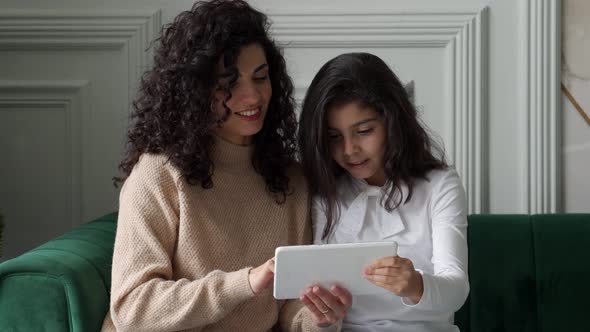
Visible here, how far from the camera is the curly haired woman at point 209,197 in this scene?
4.98 feet

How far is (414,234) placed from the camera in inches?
67.4

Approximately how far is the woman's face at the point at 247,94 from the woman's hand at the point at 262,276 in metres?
0.34

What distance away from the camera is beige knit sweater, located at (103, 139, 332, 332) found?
1513 mm

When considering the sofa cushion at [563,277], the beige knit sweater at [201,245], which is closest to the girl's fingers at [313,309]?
the beige knit sweater at [201,245]

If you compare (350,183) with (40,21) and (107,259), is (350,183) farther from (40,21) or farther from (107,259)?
(40,21)

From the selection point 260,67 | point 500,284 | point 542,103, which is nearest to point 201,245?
point 260,67

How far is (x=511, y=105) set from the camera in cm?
244

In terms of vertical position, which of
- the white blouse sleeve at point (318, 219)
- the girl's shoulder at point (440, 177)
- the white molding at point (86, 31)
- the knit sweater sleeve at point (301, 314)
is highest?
the white molding at point (86, 31)

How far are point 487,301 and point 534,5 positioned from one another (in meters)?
0.90

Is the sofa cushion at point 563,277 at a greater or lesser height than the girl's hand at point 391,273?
lesser

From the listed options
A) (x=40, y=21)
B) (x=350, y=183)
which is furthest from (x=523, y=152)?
(x=40, y=21)

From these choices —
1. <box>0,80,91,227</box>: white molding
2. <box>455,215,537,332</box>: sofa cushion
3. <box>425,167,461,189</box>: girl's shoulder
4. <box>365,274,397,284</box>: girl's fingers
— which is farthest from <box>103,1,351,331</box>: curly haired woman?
<box>0,80,91,227</box>: white molding

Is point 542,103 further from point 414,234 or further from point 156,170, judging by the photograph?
point 156,170

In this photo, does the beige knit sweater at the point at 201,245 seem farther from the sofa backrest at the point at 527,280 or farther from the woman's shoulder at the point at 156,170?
the sofa backrest at the point at 527,280
